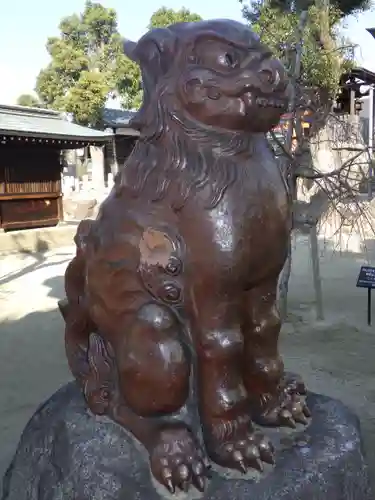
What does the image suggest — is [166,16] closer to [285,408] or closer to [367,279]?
[367,279]

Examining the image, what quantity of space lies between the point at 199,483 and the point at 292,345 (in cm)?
394

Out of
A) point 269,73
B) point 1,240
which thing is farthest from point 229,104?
point 1,240

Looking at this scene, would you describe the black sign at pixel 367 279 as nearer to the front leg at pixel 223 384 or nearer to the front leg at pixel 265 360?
the front leg at pixel 265 360

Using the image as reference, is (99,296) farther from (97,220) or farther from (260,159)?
(260,159)

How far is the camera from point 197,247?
1645mm

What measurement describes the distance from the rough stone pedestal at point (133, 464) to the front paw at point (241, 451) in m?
0.04

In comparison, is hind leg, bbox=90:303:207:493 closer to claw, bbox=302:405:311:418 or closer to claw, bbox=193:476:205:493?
claw, bbox=193:476:205:493

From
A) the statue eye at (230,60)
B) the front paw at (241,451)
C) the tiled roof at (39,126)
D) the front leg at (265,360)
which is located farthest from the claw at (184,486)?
the tiled roof at (39,126)

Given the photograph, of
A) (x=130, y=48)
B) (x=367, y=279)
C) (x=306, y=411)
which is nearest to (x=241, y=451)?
(x=306, y=411)

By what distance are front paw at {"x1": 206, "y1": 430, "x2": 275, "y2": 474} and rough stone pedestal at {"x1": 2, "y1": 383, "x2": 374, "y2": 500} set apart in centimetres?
4

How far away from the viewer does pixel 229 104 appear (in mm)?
1626

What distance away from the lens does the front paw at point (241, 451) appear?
5.42 feet

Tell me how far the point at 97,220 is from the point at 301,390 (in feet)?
3.04

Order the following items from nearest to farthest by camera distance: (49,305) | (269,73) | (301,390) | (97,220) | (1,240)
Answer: (269,73)
(97,220)
(301,390)
(49,305)
(1,240)
